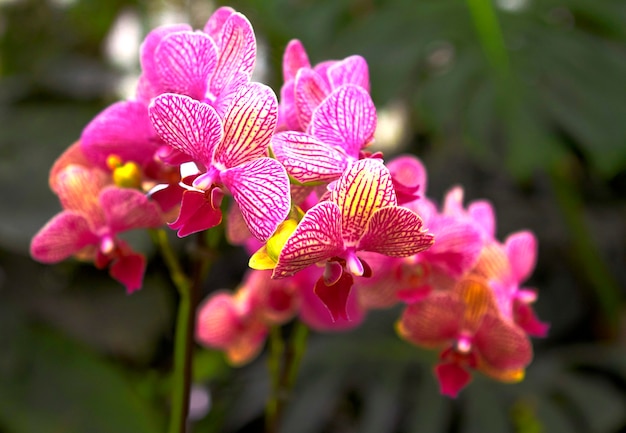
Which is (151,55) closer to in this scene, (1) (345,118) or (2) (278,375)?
(1) (345,118)

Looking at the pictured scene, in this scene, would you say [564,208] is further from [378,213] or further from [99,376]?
[378,213]

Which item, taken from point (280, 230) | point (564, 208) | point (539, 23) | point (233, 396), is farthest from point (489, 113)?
point (280, 230)

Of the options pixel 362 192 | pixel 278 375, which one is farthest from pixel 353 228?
pixel 278 375

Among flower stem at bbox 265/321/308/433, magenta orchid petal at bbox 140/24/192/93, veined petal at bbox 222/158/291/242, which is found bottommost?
flower stem at bbox 265/321/308/433

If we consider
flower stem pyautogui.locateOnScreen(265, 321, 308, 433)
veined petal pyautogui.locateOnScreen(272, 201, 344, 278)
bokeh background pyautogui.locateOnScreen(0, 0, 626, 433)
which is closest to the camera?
veined petal pyautogui.locateOnScreen(272, 201, 344, 278)

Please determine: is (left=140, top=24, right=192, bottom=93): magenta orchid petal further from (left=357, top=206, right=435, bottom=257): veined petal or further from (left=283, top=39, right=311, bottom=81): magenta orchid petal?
(left=357, top=206, right=435, bottom=257): veined petal

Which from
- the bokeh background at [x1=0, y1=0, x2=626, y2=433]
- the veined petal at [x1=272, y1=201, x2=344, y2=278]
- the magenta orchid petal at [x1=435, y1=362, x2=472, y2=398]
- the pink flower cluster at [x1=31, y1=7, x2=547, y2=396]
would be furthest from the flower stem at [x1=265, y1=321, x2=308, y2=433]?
the bokeh background at [x1=0, y1=0, x2=626, y2=433]

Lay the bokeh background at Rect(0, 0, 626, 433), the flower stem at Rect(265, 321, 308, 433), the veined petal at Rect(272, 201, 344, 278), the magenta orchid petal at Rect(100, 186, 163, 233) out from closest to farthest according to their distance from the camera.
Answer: the veined petal at Rect(272, 201, 344, 278) < the magenta orchid petal at Rect(100, 186, 163, 233) < the flower stem at Rect(265, 321, 308, 433) < the bokeh background at Rect(0, 0, 626, 433)

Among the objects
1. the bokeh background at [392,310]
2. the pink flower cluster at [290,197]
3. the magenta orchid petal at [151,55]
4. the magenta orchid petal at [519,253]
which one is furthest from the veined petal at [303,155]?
the bokeh background at [392,310]

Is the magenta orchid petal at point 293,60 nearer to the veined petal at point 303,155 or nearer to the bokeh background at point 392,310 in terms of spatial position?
the veined petal at point 303,155
